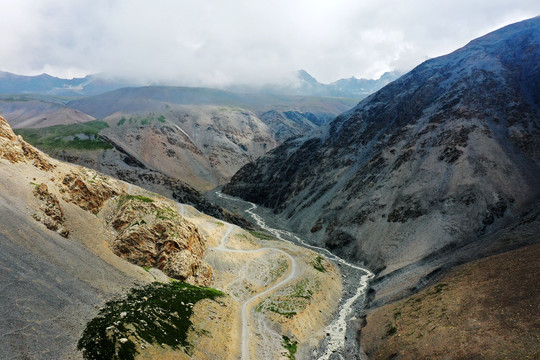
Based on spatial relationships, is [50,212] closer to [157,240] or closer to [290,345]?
[157,240]

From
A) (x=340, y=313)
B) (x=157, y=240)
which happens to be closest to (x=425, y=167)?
(x=340, y=313)

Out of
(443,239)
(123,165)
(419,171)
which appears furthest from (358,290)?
(123,165)

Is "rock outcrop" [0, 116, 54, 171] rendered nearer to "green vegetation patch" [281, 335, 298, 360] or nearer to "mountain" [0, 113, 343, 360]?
"mountain" [0, 113, 343, 360]

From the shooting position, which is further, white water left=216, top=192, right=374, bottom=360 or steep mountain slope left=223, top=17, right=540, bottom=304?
steep mountain slope left=223, top=17, right=540, bottom=304

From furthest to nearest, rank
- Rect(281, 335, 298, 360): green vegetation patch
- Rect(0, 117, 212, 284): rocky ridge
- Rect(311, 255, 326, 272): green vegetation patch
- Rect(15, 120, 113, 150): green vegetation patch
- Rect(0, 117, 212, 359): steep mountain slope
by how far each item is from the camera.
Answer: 1. Rect(15, 120, 113, 150): green vegetation patch
2. Rect(311, 255, 326, 272): green vegetation patch
3. Rect(0, 117, 212, 284): rocky ridge
4. Rect(281, 335, 298, 360): green vegetation patch
5. Rect(0, 117, 212, 359): steep mountain slope

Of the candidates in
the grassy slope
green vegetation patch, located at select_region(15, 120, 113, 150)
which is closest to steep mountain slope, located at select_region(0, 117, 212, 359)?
the grassy slope
